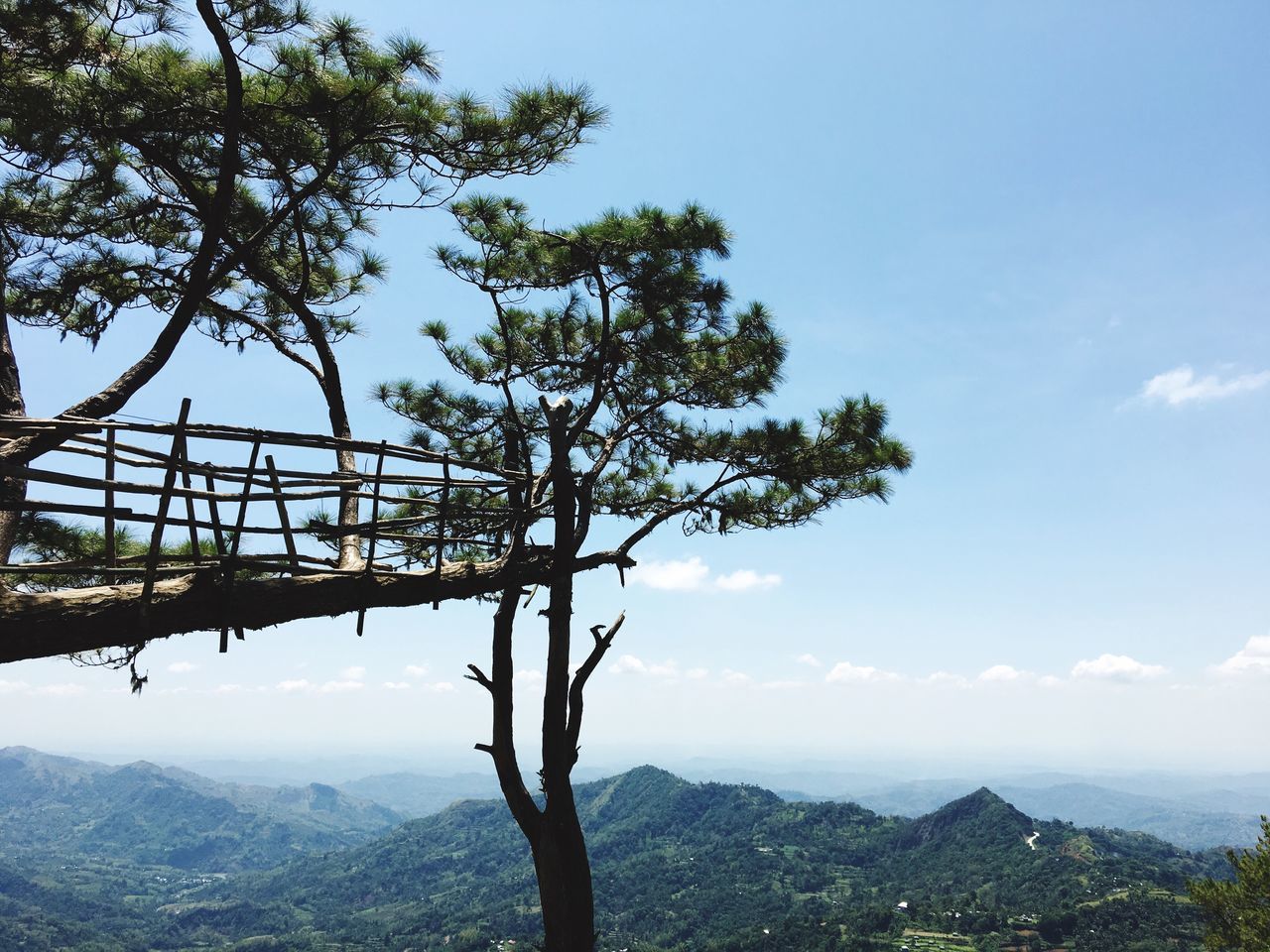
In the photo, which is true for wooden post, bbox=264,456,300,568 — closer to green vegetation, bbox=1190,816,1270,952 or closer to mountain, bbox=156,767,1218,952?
green vegetation, bbox=1190,816,1270,952

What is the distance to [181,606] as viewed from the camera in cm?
257

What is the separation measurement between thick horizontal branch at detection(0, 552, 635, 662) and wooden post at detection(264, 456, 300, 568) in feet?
0.35

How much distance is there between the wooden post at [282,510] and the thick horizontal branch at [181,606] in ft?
0.35

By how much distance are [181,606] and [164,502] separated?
14.2 inches

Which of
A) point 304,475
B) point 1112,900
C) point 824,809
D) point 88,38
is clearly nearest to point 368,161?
point 88,38

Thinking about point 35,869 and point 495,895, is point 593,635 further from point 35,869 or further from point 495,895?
point 35,869

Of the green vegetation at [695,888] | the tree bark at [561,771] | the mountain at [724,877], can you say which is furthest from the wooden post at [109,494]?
the mountain at [724,877]

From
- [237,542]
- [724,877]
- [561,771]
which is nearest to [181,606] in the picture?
[237,542]

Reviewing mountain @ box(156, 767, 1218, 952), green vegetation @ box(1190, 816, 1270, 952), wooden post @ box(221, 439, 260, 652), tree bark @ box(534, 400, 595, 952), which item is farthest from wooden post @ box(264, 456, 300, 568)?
mountain @ box(156, 767, 1218, 952)

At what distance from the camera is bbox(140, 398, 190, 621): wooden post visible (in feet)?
7.94

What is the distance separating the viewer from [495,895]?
4099 inches

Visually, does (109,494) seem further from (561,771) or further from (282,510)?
(561,771)

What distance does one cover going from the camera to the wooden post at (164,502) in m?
2.42

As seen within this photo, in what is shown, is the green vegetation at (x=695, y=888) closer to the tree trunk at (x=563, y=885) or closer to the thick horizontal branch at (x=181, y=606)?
the tree trunk at (x=563, y=885)
